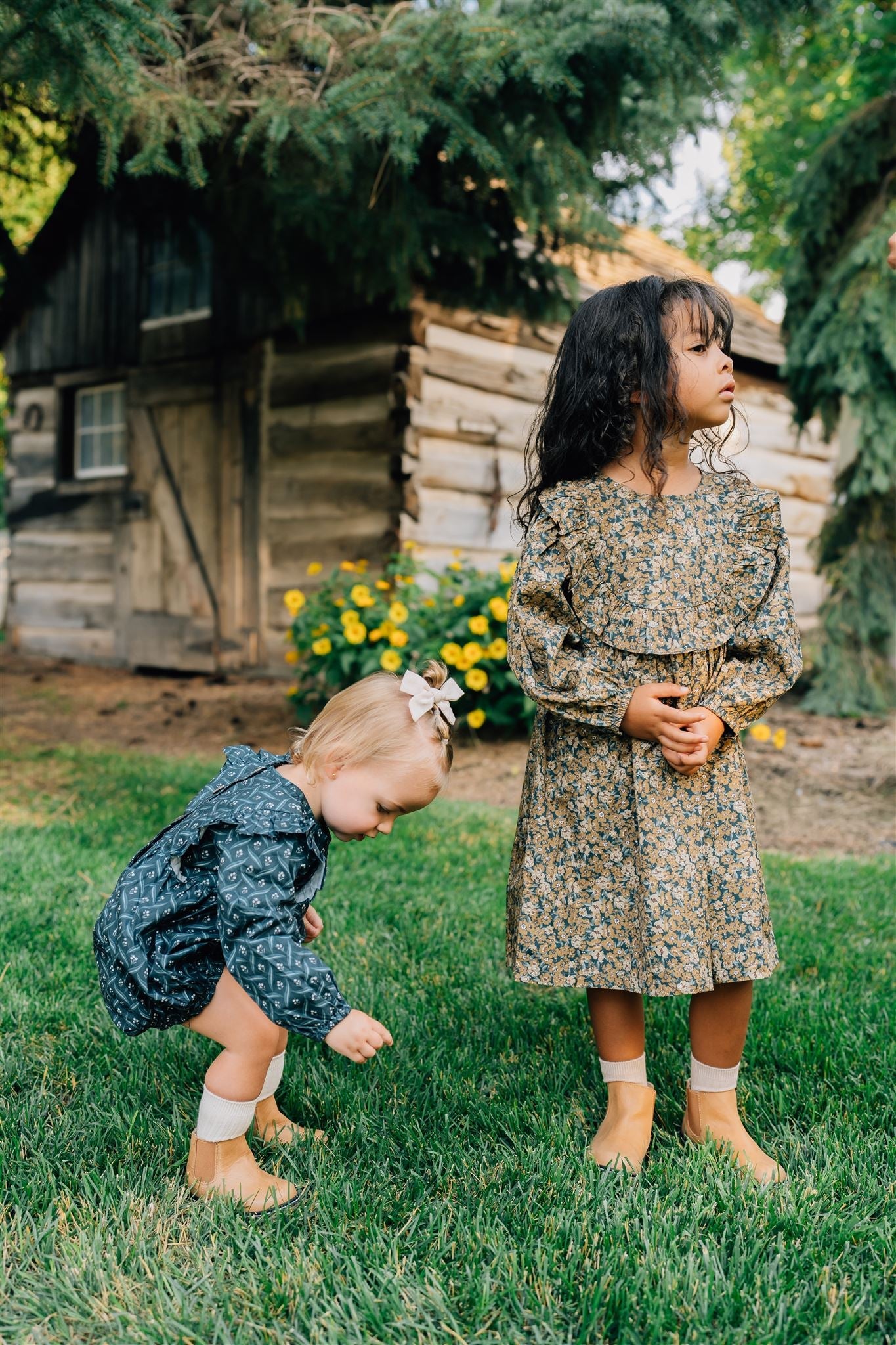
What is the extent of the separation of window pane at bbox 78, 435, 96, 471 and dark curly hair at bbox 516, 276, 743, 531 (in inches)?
377

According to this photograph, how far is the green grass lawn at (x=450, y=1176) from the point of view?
60.1 inches

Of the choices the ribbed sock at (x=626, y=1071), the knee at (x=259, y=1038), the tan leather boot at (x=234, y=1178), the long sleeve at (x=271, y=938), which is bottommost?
the tan leather boot at (x=234, y=1178)

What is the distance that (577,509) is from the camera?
2.13 m

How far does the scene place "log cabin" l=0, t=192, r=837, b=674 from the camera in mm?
7871

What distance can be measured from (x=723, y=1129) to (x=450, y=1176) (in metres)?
0.53

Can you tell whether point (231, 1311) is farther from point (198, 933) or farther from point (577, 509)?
point (577, 509)

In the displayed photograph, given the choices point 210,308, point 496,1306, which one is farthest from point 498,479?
point 496,1306

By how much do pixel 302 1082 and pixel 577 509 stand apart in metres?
1.33

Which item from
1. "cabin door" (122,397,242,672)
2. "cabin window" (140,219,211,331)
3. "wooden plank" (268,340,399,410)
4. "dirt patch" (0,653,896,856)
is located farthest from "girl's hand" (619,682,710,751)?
"cabin window" (140,219,211,331)

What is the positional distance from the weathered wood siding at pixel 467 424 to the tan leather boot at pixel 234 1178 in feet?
19.7

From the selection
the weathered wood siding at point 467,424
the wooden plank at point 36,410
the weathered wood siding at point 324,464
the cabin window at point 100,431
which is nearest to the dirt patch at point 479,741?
the weathered wood siding at point 324,464

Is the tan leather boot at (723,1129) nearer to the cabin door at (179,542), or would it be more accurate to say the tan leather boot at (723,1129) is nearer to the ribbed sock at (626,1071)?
the ribbed sock at (626,1071)

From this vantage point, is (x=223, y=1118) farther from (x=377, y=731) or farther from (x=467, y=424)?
(x=467, y=424)

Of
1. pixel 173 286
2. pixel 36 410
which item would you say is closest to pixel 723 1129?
pixel 173 286
